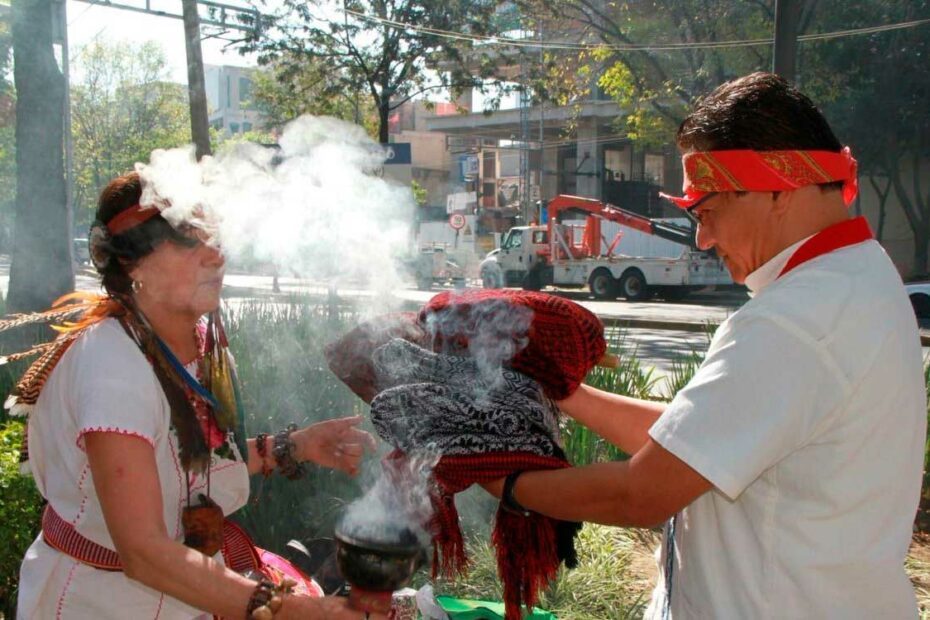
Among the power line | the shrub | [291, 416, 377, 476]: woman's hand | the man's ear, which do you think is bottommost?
→ the shrub

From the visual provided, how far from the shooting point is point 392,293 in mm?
2857

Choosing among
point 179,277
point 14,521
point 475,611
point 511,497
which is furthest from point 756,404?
point 14,521

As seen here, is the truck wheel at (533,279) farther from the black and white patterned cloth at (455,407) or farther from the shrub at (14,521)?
the black and white patterned cloth at (455,407)

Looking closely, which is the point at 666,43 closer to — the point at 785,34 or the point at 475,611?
the point at 785,34

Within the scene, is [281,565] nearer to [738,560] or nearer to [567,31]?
[738,560]

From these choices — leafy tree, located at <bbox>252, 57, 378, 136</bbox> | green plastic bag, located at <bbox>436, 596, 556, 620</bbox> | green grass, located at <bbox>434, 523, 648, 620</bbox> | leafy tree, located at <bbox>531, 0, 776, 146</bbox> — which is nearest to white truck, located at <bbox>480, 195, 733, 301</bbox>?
leafy tree, located at <bbox>531, 0, 776, 146</bbox>

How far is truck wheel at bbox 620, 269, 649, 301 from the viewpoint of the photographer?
78.0 ft

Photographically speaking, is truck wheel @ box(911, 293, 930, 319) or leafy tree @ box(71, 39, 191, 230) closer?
truck wheel @ box(911, 293, 930, 319)

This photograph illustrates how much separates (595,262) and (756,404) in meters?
23.3

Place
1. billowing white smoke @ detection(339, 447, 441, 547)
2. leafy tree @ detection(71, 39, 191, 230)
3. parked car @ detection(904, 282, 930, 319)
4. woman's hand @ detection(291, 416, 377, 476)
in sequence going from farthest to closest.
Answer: leafy tree @ detection(71, 39, 191, 230) → parked car @ detection(904, 282, 930, 319) → woman's hand @ detection(291, 416, 377, 476) → billowing white smoke @ detection(339, 447, 441, 547)

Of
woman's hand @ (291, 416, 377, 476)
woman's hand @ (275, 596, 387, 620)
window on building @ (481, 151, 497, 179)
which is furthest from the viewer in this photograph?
window on building @ (481, 151, 497, 179)

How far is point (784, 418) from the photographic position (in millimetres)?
1479

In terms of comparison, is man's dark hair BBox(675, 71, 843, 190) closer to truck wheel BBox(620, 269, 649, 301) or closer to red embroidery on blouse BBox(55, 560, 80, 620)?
red embroidery on blouse BBox(55, 560, 80, 620)

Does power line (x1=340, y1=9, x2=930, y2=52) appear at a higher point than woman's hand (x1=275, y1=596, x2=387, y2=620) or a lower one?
higher
